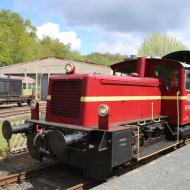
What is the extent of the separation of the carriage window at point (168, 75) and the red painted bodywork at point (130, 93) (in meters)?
0.12

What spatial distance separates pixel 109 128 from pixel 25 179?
2.32 meters

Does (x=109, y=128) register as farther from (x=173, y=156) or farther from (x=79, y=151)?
→ (x=173, y=156)

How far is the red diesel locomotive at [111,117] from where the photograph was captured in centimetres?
711

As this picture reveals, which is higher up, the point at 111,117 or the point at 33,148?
the point at 111,117

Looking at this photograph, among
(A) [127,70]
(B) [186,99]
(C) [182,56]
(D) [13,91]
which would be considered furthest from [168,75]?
(D) [13,91]

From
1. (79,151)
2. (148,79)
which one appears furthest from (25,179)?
(148,79)

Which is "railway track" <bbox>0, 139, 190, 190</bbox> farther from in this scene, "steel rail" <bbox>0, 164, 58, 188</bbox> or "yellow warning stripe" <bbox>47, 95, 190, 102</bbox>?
"yellow warning stripe" <bbox>47, 95, 190, 102</bbox>

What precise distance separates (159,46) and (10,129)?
5309 centimetres

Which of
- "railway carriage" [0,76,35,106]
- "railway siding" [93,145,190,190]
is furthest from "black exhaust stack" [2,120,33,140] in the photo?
"railway carriage" [0,76,35,106]

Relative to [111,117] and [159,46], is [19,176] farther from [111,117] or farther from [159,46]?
[159,46]

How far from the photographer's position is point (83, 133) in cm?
722

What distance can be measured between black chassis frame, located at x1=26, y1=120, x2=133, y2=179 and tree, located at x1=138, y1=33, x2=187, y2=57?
51555 millimetres

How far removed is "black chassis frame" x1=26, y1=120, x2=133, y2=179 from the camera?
6996mm

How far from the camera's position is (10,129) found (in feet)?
26.4
